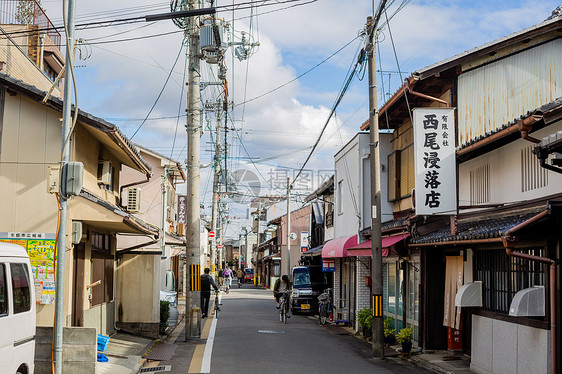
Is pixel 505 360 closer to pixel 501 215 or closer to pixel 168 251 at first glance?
pixel 501 215

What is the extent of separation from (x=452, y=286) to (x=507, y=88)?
5086mm

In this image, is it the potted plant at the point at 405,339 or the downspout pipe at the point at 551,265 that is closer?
the downspout pipe at the point at 551,265

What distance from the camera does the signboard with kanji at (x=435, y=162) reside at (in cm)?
1364

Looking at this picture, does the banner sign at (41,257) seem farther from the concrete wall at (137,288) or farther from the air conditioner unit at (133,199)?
the air conditioner unit at (133,199)

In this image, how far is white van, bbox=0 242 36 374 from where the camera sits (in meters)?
7.79

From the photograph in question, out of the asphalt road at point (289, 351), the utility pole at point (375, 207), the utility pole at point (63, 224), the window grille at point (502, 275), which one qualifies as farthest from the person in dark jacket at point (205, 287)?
the utility pole at point (63, 224)

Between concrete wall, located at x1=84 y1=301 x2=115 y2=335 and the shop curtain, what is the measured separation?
8710 mm

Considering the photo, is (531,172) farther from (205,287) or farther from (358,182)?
(205,287)

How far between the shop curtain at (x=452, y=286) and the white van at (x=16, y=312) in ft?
32.4

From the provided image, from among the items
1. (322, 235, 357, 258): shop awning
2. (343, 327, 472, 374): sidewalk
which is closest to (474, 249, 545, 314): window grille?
(343, 327, 472, 374): sidewalk

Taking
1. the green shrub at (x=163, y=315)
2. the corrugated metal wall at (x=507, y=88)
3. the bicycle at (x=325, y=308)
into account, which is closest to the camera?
the corrugated metal wall at (x=507, y=88)

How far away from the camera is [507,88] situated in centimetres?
1434

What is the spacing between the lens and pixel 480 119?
48.7 ft

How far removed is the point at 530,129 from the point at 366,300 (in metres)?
12.8
